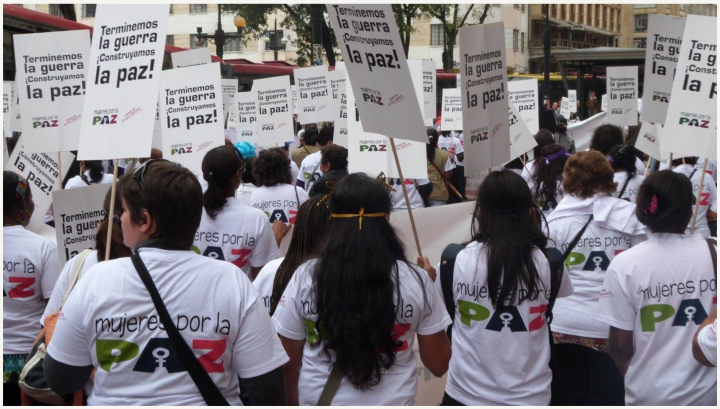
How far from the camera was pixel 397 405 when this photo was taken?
3055mm

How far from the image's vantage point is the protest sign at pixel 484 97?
511cm

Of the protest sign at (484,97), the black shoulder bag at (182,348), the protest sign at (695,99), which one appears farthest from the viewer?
the protest sign at (695,99)

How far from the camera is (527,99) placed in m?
11.6

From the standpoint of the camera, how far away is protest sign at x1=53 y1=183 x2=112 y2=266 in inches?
175

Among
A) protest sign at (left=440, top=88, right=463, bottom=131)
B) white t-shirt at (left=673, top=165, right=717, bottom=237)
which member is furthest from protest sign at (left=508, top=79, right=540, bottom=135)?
white t-shirt at (left=673, top=165, right=717, bottom=237)

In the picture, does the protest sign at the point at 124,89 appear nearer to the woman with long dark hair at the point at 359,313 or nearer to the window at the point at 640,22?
the woman with long dark hair at the point at 359,313

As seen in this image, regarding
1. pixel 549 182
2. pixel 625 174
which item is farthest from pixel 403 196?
pixel 625 174

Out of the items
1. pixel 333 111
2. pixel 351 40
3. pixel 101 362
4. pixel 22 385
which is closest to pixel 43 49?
pixel 351 40

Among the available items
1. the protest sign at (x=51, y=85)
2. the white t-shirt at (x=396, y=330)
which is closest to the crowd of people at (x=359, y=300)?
the white t-shirt at (x=396, y=330)

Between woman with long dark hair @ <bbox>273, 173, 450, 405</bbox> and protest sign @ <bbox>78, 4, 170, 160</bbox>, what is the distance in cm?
158

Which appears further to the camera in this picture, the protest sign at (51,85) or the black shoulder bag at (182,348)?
the protest sign at (51,85)

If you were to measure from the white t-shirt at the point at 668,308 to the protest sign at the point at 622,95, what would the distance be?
25.3 feet

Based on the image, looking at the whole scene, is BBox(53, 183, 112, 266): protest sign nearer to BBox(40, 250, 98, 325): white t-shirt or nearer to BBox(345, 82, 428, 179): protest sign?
BBox(40, 250, 98, 325): white t-shirt

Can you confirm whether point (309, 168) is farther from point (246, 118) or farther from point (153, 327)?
point (153, 327)
